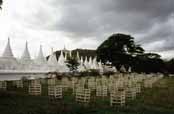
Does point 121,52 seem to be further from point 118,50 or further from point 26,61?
point 26,61

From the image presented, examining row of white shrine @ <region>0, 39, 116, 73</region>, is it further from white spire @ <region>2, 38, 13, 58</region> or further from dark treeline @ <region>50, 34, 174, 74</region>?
dark treeline @ <region>50, 34, 174, 74</region>

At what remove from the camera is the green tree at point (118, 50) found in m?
64.2

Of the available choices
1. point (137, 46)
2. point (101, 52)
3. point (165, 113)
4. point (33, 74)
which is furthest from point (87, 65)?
point (165, 113)

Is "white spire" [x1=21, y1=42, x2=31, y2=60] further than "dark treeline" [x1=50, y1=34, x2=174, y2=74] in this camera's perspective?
No

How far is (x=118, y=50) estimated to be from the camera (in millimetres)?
64562

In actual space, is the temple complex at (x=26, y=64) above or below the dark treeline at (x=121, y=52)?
below

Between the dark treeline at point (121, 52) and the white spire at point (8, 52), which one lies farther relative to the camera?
the dark treeline at point (121, 52)

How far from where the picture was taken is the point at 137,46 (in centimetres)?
6825

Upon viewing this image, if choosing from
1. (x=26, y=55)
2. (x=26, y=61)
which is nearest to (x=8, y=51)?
(x=26, y=61)

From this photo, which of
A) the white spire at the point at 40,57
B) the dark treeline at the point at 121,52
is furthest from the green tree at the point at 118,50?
the white spire at the point at 40,57

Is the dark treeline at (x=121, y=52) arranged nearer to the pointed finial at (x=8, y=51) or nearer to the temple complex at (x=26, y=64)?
the temple complex at (x=26, y=64)

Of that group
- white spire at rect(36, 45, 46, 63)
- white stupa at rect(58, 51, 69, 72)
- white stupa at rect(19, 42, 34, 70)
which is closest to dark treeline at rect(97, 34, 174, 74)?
white stupa at rect(58, 51, 69, 72)

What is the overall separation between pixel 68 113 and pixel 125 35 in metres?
58.2

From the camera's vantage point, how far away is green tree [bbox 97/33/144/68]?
6419 cm
